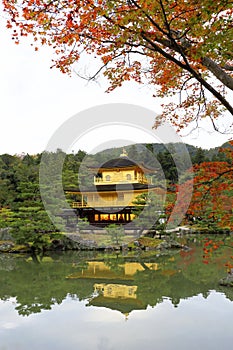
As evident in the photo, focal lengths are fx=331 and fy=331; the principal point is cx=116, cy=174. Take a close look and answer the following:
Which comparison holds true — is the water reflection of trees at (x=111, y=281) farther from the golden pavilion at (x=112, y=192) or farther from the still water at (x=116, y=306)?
the golden pavilion at (x=112, y=192)

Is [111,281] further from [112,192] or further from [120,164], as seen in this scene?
[120,164]

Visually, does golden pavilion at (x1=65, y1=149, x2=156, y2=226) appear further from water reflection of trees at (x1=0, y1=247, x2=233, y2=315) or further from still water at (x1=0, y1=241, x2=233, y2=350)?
still water at (x1=0, y1=241, x2=233, y2=350)

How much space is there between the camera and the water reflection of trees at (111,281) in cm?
719

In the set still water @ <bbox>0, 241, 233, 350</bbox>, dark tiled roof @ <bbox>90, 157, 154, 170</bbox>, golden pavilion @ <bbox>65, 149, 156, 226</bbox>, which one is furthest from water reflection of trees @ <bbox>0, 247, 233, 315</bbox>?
dark tiled roof @ <bbox>90, 157, 154, 170</bbox>

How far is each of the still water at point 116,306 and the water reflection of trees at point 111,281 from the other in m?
0.02

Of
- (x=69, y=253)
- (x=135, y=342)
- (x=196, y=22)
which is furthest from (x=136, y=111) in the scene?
(x=196, y=22)

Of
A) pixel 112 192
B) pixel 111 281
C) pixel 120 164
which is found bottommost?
pixel 111 281

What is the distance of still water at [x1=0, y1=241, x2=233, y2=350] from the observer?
5078 mm

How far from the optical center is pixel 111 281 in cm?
882

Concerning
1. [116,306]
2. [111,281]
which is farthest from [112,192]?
[116,306]

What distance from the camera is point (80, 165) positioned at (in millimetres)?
27062

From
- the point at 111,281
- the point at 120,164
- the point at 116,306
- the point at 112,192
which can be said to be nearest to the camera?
the point at 116,306

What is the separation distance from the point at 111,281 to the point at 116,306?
2.12 m

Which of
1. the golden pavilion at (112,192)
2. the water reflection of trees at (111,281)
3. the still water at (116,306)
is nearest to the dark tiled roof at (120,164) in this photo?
the golden pavilion at (112,192)
